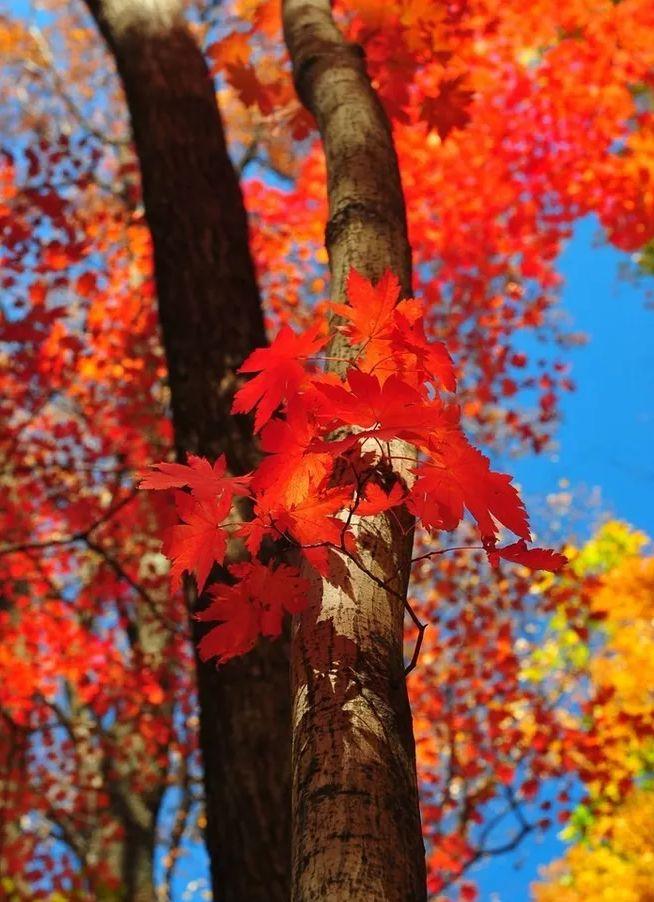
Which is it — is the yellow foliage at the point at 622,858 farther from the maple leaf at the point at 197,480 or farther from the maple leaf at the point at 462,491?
the maple leaf at the point at 197,480

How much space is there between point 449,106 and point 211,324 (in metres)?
1.40

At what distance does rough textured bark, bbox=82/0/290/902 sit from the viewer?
2.90 metres

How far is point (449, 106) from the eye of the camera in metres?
3.53

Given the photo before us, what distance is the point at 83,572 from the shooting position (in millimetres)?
12398

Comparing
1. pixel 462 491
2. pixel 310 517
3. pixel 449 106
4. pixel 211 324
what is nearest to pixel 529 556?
pixel 462 491

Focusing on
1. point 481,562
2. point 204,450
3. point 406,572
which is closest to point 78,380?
point 481,562

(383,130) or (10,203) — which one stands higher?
(10,203)

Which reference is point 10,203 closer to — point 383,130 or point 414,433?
point 383,130

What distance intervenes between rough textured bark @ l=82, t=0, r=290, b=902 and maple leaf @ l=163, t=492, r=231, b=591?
1.52 metres

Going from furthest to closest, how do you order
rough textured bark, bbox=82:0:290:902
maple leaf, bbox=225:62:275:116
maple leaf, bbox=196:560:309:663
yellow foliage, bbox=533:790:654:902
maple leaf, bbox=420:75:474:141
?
yellow foliage, bbox=533:790:654:902 → maple leaf, bbox=225:62:275:116 → maple leaf, bbox=420:75:474:141 → rough textured bark, bbox=82:0:290:902 → maple leaf, bbox=196:560:309:663

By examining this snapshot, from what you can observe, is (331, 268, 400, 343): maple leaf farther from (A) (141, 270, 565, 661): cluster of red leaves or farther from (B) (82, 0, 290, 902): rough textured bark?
(B) (82, 0, 290, 902): rough textured bark

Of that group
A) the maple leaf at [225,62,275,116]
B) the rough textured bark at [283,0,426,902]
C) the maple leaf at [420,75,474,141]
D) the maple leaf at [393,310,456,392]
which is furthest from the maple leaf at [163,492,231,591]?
the maple leaf at [225,62,275,116]

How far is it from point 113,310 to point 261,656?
36.3 ft

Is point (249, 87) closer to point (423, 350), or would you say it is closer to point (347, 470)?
point (423, 350)
